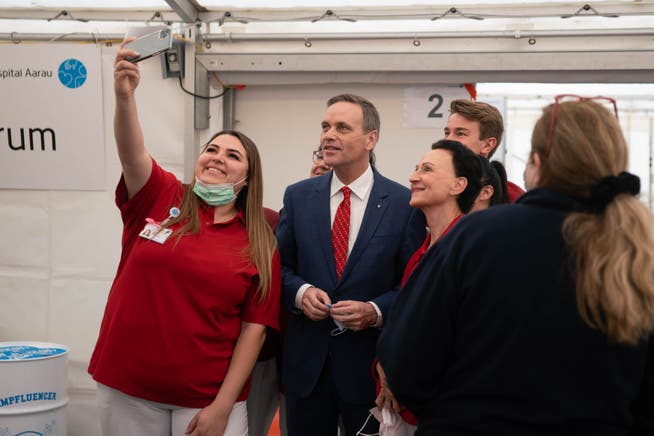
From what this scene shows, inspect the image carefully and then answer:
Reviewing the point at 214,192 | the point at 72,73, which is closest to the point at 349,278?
the point at 214,192

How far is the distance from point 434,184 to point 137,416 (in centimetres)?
117

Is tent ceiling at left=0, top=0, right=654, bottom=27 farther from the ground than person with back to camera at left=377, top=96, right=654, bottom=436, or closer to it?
farther from the ground

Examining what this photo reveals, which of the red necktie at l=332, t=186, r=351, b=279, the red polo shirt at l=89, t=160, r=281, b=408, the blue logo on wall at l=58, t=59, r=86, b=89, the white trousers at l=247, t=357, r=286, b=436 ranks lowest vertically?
the white trousers at l=247, t=357, r=286, b=436

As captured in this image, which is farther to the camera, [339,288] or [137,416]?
[339,288]

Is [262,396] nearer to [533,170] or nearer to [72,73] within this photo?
[533,170]

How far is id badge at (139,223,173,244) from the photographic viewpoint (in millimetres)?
2172

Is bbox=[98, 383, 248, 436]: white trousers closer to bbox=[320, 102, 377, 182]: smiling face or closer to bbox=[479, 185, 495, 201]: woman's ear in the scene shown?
bbox=[320, 102, 377, 182]: smiling face

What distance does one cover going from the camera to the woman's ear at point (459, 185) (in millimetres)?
2226

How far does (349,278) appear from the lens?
2361mm

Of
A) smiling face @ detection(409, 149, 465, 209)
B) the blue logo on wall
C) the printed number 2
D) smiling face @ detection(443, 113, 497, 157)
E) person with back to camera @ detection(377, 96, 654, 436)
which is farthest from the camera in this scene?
the blue logo on wall

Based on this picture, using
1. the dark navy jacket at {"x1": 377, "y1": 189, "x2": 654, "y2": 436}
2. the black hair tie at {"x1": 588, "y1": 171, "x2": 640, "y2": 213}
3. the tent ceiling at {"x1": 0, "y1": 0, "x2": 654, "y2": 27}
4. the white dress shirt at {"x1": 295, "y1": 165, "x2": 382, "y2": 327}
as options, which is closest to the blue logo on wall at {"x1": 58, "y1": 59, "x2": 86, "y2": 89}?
the tent ceiling at {"x1": 0, "y1": 0, "x2": 654, "y2": 27}

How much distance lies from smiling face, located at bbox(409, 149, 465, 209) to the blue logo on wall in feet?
7.61

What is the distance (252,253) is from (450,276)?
1.05 metres

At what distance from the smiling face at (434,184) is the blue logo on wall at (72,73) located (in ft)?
7.61
